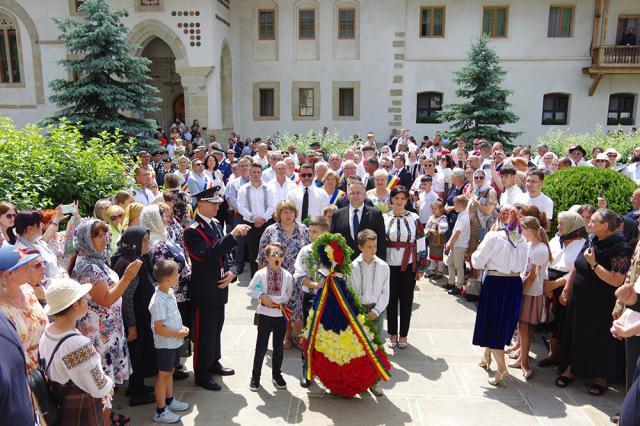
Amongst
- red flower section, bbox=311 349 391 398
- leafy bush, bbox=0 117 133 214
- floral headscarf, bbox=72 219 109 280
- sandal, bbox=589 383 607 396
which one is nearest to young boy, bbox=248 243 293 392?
red flower section, bbox=311 349 391 398

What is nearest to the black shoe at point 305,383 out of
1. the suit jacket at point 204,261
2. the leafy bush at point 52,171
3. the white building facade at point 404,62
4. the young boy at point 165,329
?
the suit jacket at point 204,261

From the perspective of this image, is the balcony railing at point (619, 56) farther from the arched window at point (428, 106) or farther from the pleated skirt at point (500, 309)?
the pleated skirt at point (500, 309)

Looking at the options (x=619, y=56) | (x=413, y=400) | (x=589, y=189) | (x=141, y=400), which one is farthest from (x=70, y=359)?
(x=619, y=56)

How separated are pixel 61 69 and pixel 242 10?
8168 mm

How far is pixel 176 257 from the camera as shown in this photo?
512 centimetres

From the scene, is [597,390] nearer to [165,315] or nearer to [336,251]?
[336,251]

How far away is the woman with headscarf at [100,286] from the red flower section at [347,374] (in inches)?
73.0

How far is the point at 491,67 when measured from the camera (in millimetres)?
19797

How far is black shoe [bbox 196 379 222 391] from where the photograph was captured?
513 centimetres

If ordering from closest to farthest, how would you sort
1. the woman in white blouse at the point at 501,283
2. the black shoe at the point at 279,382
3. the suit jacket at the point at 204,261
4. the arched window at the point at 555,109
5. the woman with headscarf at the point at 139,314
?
the woman with headscarf at the point at 139,314, the suit jacket at the point at 204,261, the woman in white blouse at the point at 501,283, the black shoe at the point at 279,382, the arched window at the point at 555,109

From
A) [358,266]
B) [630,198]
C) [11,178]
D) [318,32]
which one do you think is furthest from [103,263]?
[318,32]

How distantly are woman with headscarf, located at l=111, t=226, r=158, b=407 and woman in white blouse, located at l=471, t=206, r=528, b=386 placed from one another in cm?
330

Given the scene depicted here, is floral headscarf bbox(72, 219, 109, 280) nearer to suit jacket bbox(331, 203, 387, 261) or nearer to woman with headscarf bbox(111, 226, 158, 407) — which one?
woman with headscarf bbox(111, 226, 158, 407)

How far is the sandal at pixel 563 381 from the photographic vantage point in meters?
5.26
